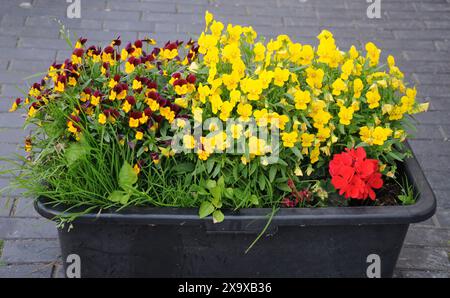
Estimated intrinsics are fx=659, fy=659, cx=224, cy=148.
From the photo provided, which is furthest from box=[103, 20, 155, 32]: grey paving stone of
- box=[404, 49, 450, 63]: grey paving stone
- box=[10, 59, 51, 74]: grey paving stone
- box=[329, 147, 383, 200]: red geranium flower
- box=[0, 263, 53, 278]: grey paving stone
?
box=[329, 147, 383, 200]: red geranium flower

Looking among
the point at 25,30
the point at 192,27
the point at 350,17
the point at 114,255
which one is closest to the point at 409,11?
the point at 350,17

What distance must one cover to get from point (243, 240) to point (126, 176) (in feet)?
1.53

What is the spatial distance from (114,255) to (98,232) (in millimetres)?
120

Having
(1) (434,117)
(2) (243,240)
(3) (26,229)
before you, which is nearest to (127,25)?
(3) (26,229)

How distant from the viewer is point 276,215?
221 cm

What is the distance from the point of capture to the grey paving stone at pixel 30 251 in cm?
273

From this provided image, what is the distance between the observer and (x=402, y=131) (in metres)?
2.41

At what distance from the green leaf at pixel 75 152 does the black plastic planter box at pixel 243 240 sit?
0.56ft

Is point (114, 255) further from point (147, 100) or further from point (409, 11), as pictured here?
point (409, 11)

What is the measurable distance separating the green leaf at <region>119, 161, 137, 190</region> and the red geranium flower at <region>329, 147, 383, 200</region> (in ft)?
2.25

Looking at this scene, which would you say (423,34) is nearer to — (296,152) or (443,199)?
(443,199)

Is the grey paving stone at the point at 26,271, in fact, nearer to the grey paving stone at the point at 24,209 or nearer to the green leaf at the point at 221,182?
the grey paving stone at the point at 24,209

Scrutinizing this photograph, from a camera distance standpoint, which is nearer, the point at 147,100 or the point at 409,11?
the point at 147,100
